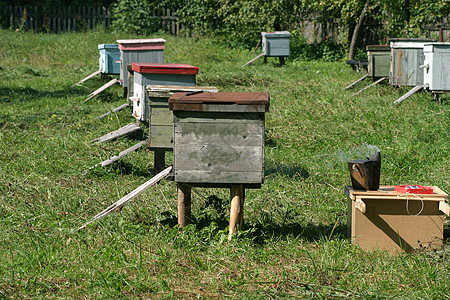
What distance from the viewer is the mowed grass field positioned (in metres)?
3.68

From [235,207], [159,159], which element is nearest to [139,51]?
[159,159]

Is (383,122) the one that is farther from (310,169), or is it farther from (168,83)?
(168,83)

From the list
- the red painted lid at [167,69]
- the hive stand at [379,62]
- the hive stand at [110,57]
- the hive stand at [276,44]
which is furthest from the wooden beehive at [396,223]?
the hive stand at [276,44]

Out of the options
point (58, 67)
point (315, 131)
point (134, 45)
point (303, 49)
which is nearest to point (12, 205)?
point (315, 131)

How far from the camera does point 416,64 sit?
392 inches

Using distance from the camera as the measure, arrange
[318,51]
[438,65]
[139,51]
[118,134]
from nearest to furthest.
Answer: [118,134] < [438,65] < [139,51] < [318,51]

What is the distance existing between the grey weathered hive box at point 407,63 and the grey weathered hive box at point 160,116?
17.4 feet

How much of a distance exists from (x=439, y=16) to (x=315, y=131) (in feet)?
29.6

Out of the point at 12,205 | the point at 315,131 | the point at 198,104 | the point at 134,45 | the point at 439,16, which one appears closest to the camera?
the point at 198,104

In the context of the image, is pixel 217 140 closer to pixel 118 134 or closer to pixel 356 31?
pixel 118 134

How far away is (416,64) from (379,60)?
155 centimetres

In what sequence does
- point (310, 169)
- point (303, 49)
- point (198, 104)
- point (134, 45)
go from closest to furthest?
point (198, 104) < point (310, 169) < point (134, 45) < point (303, 49)

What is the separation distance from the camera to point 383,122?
8.41 meters

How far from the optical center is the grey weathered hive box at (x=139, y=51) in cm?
1000
